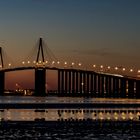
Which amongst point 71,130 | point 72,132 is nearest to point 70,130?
point 71,130

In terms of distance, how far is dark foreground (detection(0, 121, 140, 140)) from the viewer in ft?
115

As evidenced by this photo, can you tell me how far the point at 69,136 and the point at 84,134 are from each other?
1.38 metres

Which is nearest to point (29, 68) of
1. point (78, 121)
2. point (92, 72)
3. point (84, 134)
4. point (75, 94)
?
point (92, 72)

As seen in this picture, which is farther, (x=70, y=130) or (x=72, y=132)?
(x=70, y=130)

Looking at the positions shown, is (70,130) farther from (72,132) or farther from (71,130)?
(72,132)

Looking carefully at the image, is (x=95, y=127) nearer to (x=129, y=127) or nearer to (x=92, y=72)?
(x=129, y=127)

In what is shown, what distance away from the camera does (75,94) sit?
14312cm

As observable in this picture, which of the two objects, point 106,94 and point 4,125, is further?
point 106,94

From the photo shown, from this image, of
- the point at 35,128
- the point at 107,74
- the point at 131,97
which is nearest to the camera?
the point at 35,128

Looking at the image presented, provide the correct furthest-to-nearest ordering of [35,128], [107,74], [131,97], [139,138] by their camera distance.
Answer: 1. [131,97]
2. [107,74]
3. [35,128]
4. [139,138]

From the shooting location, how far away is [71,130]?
1522 inches

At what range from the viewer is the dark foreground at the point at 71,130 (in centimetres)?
3519

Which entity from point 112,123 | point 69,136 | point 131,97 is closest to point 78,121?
point 112,123

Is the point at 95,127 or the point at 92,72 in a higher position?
the point at 92,72
